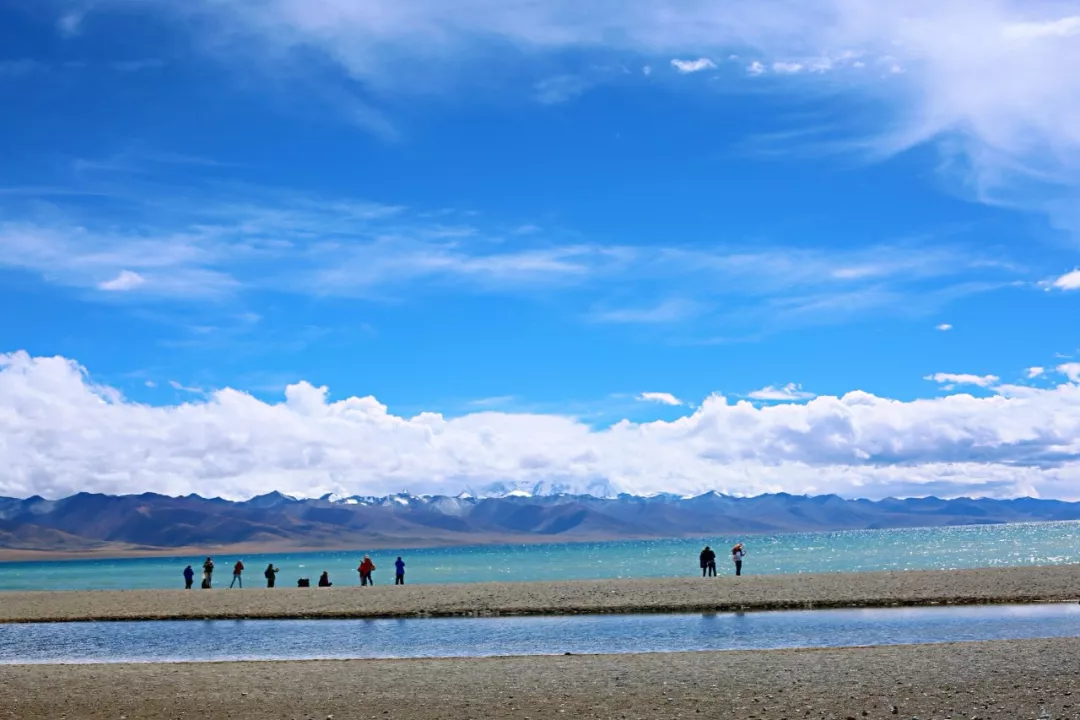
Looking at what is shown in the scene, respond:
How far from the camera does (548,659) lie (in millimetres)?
23484

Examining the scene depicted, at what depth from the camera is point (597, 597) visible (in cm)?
3947

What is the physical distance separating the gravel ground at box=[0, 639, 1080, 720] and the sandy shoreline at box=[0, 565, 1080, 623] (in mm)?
12834

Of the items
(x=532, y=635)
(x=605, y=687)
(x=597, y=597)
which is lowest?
(x=532, y=635)

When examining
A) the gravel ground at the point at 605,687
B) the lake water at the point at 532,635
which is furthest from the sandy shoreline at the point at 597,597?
the gravel ground at the point at 605,687

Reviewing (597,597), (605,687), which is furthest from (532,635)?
(605,687)

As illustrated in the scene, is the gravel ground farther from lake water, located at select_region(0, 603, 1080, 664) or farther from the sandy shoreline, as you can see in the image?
the sandy shoreline

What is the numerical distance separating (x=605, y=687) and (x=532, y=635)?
11.0m

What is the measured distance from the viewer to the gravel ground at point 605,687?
54.0 ft

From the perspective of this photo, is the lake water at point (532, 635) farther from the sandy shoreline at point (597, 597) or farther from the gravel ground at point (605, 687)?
the gravel ground at point (605, 687)

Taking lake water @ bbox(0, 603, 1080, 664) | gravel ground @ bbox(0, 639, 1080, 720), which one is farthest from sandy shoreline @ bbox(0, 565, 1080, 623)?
A: gravel ground @ bbox(0, 639, 1080, 720)

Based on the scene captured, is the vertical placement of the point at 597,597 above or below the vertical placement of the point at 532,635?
above

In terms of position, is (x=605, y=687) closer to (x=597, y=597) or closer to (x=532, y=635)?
(x=532, y=635)

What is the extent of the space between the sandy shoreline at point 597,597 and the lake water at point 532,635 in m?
1.94

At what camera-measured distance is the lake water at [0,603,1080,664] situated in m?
26.2
